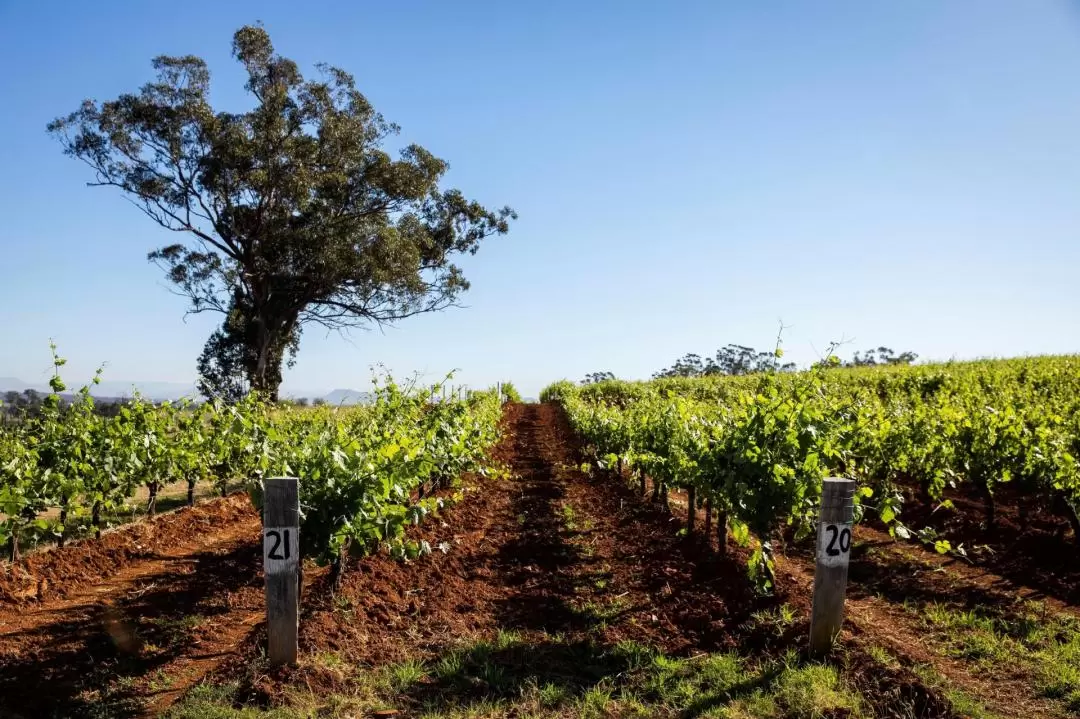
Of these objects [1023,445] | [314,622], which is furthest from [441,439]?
[1023,445]

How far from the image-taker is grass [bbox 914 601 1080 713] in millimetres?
4699

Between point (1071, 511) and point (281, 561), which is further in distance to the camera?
point (1071, 511)

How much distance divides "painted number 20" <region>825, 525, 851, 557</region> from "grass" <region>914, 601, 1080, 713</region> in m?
1.41

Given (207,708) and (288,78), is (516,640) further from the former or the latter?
(288,78)

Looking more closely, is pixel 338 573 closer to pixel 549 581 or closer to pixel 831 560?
pixel 549 581

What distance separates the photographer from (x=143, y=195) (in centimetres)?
2628

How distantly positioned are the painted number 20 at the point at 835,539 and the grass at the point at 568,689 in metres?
0.73

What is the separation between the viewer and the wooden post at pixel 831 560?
4.70 metres

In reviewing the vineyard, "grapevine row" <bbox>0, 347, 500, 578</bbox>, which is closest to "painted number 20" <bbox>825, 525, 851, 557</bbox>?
the vineyard

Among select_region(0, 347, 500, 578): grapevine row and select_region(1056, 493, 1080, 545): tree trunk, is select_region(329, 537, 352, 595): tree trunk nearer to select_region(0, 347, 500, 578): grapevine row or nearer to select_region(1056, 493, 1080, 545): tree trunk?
select_region(0, 347, 500, 578): grapevine row

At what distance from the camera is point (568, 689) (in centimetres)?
450

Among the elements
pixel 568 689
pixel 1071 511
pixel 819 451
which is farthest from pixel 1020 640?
pixel 568 689

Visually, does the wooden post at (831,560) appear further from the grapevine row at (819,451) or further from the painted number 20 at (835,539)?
the grapevine row at (819,451)

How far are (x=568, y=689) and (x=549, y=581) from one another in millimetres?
2460
